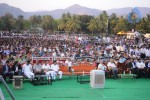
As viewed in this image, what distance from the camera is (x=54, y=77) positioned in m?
15.2

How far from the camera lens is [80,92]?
11625 mm

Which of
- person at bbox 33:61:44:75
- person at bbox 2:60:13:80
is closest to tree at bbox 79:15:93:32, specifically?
person at bbox 33:61:44:75

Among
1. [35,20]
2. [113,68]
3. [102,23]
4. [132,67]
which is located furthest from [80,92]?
[35,20]

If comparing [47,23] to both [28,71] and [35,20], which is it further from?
[28,71]

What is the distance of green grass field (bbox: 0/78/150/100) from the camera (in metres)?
10.5

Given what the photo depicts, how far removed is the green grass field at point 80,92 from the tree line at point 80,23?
160 ft

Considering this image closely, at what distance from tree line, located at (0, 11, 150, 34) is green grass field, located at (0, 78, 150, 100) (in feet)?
160

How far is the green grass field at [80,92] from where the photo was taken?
10.5 metres

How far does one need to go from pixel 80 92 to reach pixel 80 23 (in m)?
71.3

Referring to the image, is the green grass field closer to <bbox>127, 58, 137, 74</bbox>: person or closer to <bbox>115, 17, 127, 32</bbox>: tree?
<bbox>127, 58, 137, 74</bbox>: person

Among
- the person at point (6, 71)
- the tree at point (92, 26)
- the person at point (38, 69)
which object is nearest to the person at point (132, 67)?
the person at point (38, 69)

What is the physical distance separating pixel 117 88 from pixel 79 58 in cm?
702

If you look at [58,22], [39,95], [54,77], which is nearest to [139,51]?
[54,77]

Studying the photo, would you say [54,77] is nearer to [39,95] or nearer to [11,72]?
[11,72]
